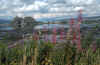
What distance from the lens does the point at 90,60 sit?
420cm

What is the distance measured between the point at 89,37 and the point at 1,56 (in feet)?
5.92

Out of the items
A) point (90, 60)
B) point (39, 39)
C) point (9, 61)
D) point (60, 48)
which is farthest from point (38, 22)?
point (90, 60)

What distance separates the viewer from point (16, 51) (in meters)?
4.14

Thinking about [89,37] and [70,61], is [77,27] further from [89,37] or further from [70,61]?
[70,61]

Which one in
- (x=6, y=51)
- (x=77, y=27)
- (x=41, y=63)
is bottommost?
(x=41, y=63)

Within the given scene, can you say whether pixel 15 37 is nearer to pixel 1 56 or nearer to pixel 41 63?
pixel 1 56

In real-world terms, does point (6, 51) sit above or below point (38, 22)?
below

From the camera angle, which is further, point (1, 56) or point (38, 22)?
point (38, 22)

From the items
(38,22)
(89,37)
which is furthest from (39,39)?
(89,37)

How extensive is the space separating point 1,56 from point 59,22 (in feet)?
4.43

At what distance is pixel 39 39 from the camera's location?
418cm

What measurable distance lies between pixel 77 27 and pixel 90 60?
0.72 metres

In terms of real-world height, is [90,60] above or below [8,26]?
below

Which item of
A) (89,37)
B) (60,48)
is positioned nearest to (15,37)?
(60,48)
